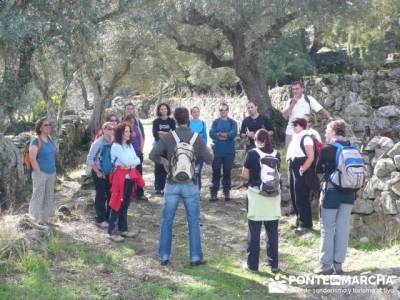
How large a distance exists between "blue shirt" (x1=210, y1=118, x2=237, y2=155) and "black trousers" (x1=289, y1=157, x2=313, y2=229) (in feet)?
6.64

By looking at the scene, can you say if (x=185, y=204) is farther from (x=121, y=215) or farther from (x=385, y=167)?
(x=385, y=167)

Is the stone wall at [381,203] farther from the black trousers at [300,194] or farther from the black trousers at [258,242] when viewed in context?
the black trousers at [258,242]

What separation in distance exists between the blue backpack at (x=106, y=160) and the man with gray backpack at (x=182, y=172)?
159 cm

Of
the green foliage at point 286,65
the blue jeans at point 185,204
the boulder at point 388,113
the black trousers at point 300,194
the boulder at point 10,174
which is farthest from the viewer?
the green foliage at point 286,65

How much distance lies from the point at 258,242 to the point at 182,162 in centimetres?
127

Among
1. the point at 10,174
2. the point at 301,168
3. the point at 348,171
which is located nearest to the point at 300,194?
the point at 301,168

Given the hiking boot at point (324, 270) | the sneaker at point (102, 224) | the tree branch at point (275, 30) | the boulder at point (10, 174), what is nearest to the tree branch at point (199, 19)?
the tree branch at point (275, 30)

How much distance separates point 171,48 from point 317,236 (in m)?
12.3

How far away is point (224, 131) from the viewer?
388 inches

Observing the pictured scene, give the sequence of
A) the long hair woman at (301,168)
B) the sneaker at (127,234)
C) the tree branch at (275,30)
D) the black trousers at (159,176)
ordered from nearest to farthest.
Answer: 1. the long hair woman at (301,168)
2. the sneaker at (127,234)
3. the black trousers at (159,176)
4. the tree branch at (275,30)

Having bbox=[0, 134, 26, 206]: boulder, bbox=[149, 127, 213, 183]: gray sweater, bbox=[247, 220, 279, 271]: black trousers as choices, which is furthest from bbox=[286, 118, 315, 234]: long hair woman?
bbox=[0, 134, 26, 206]: boulder

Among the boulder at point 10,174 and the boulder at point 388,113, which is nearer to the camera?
the boulder at point 10,174

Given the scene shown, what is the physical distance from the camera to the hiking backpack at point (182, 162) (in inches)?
251

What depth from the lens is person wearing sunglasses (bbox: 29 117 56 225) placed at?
7902 mm
